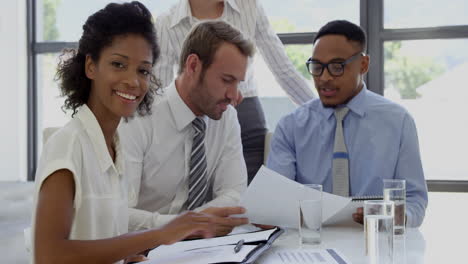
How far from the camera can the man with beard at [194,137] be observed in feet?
6.29

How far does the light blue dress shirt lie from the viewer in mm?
1981

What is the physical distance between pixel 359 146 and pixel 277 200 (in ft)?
1.96

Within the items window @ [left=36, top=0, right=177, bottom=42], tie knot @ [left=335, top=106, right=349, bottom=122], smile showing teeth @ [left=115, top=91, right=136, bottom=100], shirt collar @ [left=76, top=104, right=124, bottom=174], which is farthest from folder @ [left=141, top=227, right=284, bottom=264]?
window @ [left=36, top=0, right=177, bottom=42]

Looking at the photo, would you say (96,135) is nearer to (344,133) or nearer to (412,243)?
(412,243)

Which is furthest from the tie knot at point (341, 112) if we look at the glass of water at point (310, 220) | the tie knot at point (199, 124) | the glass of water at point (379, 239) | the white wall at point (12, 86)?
the white wall at point (12, 86)

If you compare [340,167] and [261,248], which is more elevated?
A: [340,167]

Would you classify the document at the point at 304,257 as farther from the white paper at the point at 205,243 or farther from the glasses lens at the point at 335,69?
the glasses lens at the point at 335,69

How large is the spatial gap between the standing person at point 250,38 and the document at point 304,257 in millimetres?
1237

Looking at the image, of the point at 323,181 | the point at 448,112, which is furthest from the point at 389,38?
the point at 323,181

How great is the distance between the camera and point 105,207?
1.31 m

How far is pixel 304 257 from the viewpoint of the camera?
1.25m

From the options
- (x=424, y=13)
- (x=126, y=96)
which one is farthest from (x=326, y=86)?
(x=424, y=13)

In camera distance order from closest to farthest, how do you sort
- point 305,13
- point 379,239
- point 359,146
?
1. point 379,239
2. point 359,146
3. point 305,13

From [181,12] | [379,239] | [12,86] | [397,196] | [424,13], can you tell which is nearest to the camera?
[379,239]
